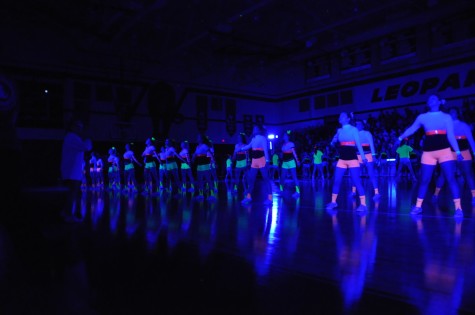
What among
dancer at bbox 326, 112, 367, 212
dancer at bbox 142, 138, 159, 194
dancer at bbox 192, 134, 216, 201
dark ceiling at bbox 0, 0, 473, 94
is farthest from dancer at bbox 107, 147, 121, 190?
dancer at bbox 326, 112, 367, 212

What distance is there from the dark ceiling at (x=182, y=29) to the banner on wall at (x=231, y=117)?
4.19 metres

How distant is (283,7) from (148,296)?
56.3 ft

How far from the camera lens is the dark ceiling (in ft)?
55.3

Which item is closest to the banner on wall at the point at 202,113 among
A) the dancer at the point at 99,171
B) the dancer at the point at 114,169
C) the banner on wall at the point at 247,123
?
the banner on wall at the point at 247,123

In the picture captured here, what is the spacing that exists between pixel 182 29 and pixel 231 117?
32.6 ft

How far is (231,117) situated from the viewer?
91.8 feet

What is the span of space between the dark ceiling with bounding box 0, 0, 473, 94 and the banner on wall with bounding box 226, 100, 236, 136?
165 inches

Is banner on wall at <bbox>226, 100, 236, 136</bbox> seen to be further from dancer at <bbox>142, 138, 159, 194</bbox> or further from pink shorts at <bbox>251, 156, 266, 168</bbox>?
pink shorts at <bbox>251, 156, 266, 168</bbox>

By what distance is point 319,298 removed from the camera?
8.03 ft

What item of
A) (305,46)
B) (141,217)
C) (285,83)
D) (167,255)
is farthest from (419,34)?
(167,255)

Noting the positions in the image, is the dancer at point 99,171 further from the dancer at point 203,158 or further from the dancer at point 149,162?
the dancer at point 203,158

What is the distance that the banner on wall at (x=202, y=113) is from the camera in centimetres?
2619

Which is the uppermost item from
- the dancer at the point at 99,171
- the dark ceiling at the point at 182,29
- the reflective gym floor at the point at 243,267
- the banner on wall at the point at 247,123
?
the dark ceiling at the point at 182,29

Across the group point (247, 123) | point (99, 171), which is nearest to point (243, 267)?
point (99, 171)
